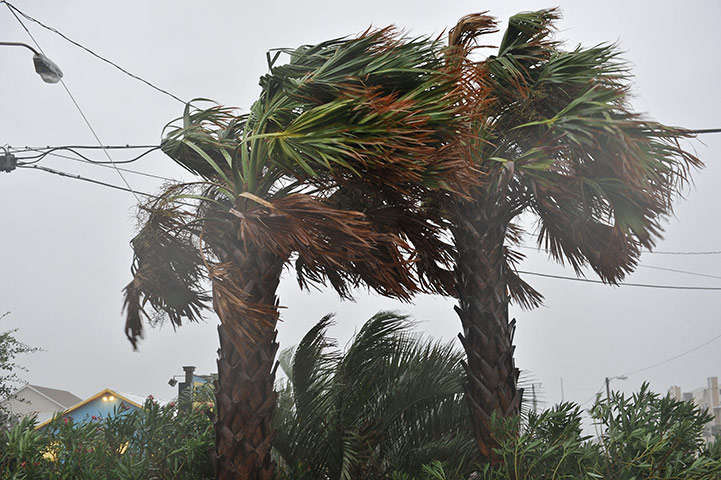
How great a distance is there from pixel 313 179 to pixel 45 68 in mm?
4819

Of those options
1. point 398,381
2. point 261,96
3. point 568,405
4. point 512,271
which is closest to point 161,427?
point 398,381

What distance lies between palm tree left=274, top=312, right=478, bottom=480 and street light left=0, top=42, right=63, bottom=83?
191 inches

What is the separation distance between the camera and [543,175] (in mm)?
6539

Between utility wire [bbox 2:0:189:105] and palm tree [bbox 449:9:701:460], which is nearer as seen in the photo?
palm tree [bbox 449:9:701:460]

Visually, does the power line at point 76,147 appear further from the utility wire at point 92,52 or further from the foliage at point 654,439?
the foliage at point 654,439

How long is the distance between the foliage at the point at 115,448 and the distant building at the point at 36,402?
366 mm

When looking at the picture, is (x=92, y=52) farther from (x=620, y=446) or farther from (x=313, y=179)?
(x=620, y=446)

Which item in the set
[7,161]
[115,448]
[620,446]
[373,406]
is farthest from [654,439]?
[7,161]

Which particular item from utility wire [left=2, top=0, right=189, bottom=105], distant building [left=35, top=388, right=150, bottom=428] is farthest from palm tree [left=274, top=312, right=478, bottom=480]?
utility wire [left=2, top=0, right=189, bottom=105]

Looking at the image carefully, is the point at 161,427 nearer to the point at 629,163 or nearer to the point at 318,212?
the point at 318,212

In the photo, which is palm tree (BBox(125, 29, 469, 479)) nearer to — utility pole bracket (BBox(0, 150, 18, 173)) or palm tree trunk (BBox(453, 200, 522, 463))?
palm tree trunk (BBox(453, 200, 522, 463))

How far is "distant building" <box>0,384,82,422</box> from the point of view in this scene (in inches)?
506

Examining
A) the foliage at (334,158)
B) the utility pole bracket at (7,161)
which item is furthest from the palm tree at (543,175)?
the utility pole bracket at (7,161)

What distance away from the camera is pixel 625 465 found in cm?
500
